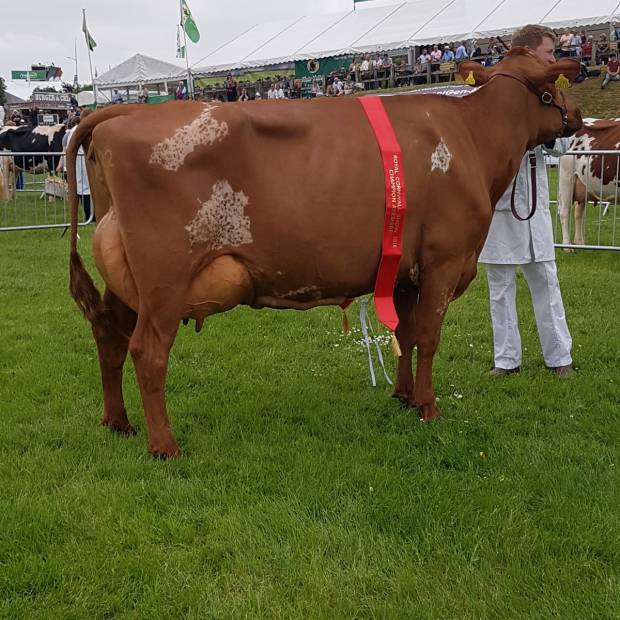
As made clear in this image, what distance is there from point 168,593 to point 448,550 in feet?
3.92

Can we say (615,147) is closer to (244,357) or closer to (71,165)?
(244,357)

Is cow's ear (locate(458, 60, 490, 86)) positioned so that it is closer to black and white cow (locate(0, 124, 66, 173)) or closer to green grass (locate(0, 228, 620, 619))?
green grass (locate(0, 228, 620, 619))

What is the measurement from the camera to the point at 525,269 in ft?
18.3

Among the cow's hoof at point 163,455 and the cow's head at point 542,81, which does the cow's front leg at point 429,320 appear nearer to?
the cow's head at point 542,81

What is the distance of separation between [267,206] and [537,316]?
108 inches

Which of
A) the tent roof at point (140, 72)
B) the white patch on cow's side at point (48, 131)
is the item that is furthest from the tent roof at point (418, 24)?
the white patch on cow's side at point (48, 131)

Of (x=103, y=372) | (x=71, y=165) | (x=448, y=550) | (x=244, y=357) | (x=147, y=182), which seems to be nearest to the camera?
(x=448, y=550)

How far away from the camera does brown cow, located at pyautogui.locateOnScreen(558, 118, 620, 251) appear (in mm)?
9562

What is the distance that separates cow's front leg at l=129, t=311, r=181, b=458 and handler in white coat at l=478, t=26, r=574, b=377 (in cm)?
272

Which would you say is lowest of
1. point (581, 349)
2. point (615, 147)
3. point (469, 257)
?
point (581, 349)

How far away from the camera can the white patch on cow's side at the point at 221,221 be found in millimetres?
3658

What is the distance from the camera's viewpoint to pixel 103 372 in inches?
170

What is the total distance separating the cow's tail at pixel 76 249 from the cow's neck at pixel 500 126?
83.4 inches

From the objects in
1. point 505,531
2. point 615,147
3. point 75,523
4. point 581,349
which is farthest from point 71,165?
point 615,147
